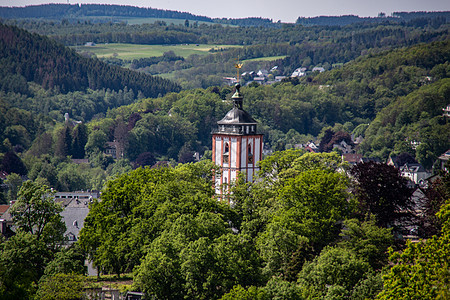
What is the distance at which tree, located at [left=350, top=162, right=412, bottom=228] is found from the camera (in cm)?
5984

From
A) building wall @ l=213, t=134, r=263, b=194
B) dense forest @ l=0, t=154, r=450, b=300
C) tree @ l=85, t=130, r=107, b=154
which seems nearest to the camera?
dense forest @ l=0, t=154, r=450, b=300

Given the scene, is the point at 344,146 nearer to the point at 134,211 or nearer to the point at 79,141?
the point at 79,141

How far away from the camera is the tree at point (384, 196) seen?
59.8m

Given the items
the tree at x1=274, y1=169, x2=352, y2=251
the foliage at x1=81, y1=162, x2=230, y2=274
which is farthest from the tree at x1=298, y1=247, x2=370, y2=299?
the foliage at x1=81, y1=162, x2=230, y2=274

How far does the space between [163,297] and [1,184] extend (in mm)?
90010

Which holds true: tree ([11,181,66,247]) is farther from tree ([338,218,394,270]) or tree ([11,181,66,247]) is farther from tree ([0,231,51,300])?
tree ([338,218,394,270])

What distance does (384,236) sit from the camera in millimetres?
54844

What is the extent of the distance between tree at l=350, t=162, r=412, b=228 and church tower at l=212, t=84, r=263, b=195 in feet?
48.9

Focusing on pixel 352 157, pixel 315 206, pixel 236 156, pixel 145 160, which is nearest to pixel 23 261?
pixel 315 206

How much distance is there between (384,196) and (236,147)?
57.3ft

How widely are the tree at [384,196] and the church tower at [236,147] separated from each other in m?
14.9

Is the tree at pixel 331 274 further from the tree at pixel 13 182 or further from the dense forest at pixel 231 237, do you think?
the tree at pixel 13 182

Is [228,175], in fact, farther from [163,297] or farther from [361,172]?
[163,297]

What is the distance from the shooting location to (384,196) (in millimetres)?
60844
